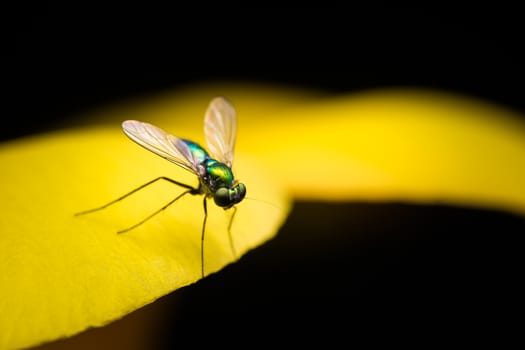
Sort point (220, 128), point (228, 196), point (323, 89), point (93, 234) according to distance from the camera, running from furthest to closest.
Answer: point (323, 89) → point (220, 128) → point (228, 196) → point (93, 234)

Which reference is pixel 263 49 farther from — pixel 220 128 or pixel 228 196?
pixel 228 196

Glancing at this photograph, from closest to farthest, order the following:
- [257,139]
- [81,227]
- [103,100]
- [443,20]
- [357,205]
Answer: [81,227], [357,205], [257,139], [103,100], [443,20]

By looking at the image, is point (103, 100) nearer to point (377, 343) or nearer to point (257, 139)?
point (257, 139)

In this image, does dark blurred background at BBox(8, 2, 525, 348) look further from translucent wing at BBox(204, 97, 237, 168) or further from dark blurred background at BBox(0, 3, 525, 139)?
translucent wing at BBox(204, 97, 237, 168)

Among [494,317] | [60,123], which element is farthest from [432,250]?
[60,123]

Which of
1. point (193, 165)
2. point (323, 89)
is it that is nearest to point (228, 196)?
point (193, 165)

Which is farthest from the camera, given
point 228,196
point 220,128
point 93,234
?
point 220,128
